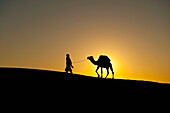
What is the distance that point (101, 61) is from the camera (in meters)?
23.9

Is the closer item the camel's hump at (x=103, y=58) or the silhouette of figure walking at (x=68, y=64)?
the silhouette of figure walking at (x=68, y=64)

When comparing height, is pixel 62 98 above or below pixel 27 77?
below

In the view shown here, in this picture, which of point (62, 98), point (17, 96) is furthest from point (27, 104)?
point (62, 98)

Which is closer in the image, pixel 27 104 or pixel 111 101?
pixel 27 104

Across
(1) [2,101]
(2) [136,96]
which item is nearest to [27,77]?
(1) [2,101]

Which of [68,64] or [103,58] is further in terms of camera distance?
[103,58]

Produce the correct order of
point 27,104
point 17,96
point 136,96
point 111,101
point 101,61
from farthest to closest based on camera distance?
point 101,61
point 136,96
point 111,101
point 17,96
point 27,104

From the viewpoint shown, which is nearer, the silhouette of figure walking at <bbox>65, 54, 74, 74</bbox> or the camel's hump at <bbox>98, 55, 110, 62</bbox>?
the silhouette of figure walking at <bbox>65, 54, 74, 74</bbox>

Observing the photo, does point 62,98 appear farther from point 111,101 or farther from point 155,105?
point 155,105

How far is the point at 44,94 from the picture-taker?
13953mm

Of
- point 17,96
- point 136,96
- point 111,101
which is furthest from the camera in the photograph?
point 136,96

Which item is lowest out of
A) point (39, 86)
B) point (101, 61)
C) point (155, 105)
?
point (155, 105)

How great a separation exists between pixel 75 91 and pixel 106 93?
2294 millimetres

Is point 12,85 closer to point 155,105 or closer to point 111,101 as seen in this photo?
point 111,101
